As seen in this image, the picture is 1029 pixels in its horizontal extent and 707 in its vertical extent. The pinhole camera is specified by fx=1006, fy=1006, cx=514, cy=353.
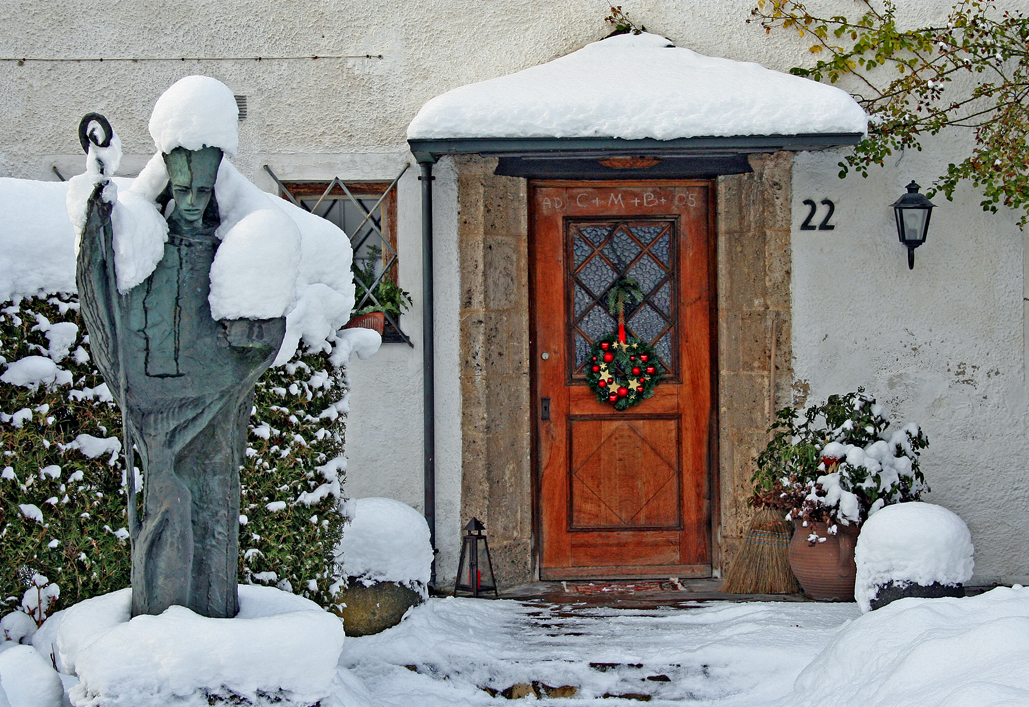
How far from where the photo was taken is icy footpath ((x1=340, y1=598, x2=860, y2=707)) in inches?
151

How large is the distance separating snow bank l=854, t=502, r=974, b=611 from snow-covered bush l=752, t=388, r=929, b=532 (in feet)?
0.98

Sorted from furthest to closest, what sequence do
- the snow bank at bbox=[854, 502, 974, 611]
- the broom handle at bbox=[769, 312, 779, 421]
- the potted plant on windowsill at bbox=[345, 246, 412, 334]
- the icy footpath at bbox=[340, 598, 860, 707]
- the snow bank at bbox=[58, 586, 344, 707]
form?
the broom handle at bbox=[769, 312, 779, 421]
the potted plant on windowsill at bbox=[345, 246, 412, 334]
the snow bank at bbox=[854, 502, 974, 611]
the icy footpath at bbox=[340, 598, 860, 707]
the snow bank at bbox=[58, 586, 344, 707]

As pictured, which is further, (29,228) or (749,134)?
(749,134)

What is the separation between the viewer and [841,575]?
4.98m

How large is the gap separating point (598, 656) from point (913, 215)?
2.94 meters

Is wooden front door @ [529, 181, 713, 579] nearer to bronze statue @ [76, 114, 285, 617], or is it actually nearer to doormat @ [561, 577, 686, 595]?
doormat @ [561, 577, 686, 595]

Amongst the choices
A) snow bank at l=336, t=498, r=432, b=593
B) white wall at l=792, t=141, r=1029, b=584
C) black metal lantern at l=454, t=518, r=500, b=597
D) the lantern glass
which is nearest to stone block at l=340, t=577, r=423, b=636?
snow bank at l=336, t=498, r=432, b=593

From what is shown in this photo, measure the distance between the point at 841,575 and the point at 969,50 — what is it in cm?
290

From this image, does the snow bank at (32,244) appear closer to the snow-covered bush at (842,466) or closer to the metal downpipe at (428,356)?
the metal downpipe at (428,356)

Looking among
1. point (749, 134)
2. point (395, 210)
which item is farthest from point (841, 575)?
point (395, 210)

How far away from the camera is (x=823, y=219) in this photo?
18.3 feet

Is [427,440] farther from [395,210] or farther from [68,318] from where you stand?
[68,318]

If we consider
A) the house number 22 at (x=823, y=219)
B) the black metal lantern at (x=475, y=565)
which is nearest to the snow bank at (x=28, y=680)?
the black metal lantern at (x=475, y=565)

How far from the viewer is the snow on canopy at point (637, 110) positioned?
16.2ft
